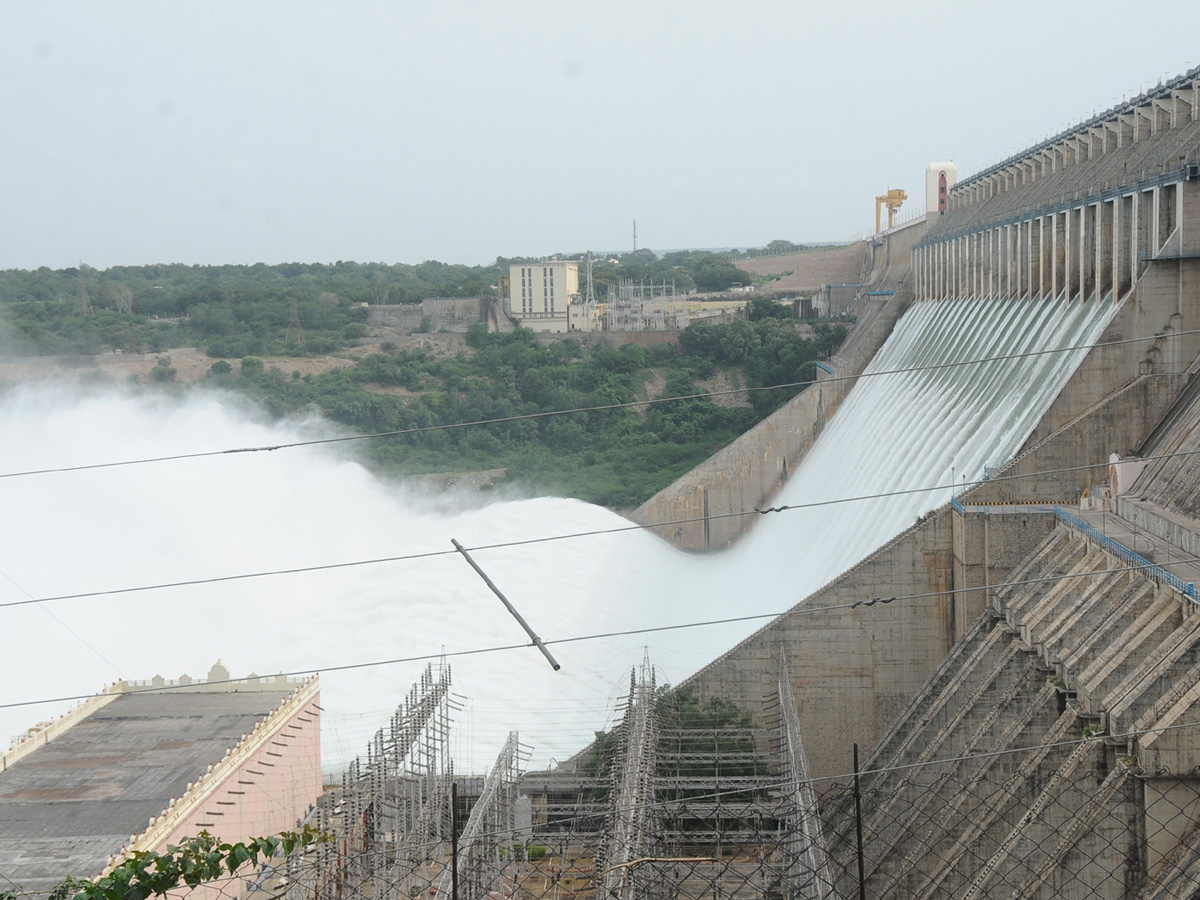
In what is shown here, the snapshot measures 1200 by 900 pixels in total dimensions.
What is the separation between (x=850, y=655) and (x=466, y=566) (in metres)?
13.9

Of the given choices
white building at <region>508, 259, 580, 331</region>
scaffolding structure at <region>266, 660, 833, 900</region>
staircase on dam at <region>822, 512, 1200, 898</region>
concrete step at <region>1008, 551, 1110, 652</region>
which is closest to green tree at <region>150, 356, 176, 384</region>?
white building at <region>508, 259, 580, 331</region>

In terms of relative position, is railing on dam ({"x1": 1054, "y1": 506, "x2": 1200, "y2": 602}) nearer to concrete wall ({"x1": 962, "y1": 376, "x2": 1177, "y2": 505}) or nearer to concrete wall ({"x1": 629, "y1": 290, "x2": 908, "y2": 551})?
concrete wall ({"x1": 962, "y1": 376, "x2": 1177, "y2": 505})

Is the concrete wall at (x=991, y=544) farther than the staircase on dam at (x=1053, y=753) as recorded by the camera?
Yes

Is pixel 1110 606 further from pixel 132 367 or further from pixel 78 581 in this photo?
pixel 132 367

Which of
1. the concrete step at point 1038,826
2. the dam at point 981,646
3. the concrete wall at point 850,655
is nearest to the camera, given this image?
the concrete step at point 1038,826

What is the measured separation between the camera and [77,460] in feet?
176

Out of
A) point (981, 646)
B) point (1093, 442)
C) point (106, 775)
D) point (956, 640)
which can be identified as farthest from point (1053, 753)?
point (106, 775)

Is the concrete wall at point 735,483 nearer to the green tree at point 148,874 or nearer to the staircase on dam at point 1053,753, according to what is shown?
the staircase on dam at point 1053,753

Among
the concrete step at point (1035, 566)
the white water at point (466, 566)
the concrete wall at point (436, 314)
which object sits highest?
the concrete wall at point (436, 314)

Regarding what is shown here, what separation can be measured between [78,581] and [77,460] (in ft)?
48.2

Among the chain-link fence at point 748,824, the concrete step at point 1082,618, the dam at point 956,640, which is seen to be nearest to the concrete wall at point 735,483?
the dam at point 956,640

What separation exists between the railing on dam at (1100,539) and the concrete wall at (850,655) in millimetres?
843

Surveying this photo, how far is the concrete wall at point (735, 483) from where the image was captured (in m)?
42.3

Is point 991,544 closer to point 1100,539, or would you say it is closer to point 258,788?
point 1100,539
